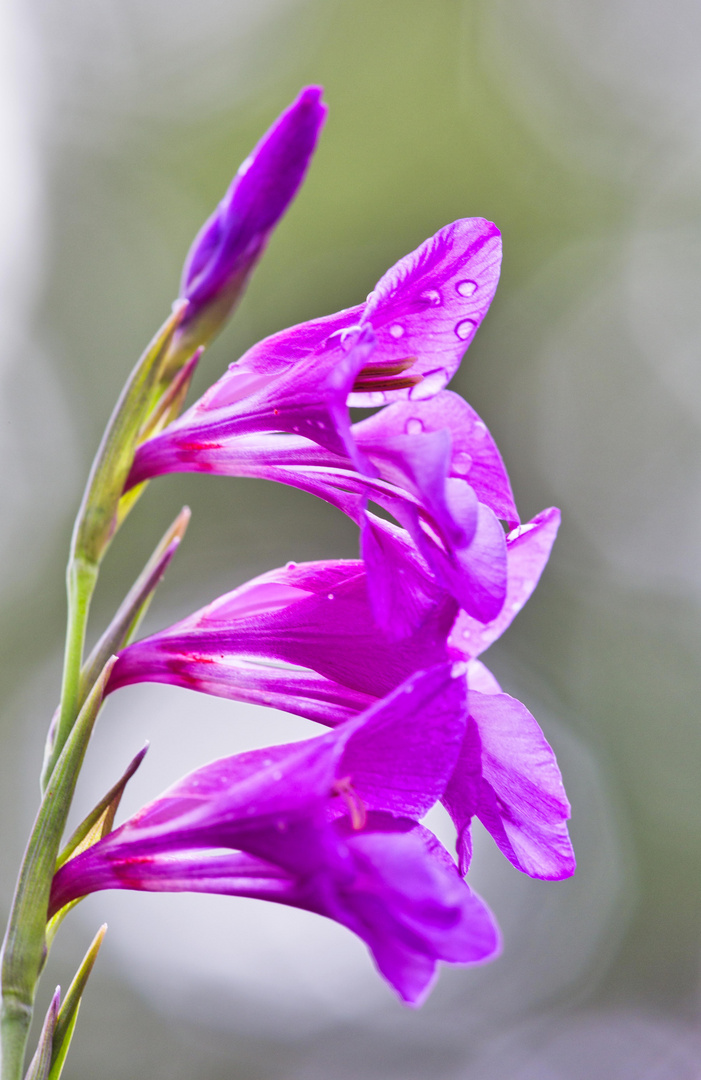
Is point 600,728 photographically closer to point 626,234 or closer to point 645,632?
point 645,632

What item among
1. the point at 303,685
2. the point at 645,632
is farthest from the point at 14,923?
the point at 645,632

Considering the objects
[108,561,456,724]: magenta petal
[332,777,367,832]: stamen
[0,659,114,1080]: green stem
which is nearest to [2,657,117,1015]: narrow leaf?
[0,659,114,1080]: green stem

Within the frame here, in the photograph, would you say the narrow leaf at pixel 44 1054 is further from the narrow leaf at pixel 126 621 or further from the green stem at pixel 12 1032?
the narrow leaf at pixel 126 621

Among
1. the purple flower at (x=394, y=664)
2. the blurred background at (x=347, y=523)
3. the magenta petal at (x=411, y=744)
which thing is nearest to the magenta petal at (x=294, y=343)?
the purple flower at (x=394, y=664)

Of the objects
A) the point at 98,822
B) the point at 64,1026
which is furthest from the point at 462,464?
the point at 64,1026

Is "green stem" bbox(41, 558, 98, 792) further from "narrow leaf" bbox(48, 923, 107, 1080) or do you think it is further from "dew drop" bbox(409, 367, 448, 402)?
"dew drop" bbox(409, 367, 448, 402)
